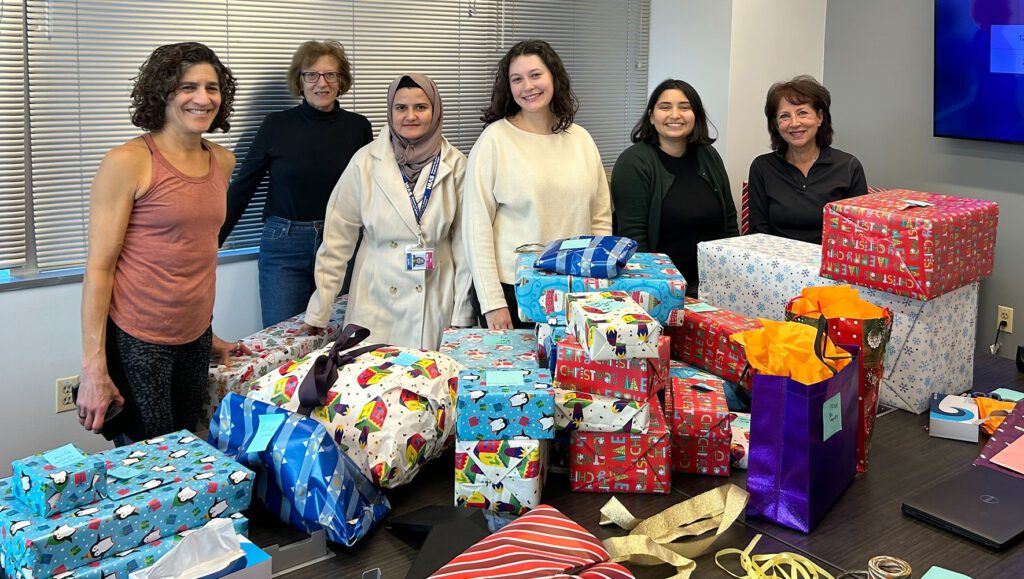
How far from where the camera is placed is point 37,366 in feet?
10.9

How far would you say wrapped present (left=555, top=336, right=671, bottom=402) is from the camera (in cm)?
173

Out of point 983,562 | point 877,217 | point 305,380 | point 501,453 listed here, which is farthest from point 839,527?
point 305,380

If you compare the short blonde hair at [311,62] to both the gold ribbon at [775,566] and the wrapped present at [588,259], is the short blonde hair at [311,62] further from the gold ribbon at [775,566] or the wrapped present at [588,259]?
the gold ribbon at [775,566]

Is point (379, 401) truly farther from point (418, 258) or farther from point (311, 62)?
point (311, 62)

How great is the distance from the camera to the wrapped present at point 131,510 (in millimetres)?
1324

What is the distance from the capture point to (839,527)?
165 centimetres

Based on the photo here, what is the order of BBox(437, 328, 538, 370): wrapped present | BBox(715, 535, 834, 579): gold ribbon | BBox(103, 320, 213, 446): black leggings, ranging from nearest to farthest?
BBox(715, 535, 834, 579): gold ribbon < BBox(437, 328, 538, 370): wrapped present < BBox(103, 320, 213, 446): black leggings

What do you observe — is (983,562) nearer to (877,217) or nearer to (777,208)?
(877,217)

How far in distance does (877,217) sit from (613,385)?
792 millimetres

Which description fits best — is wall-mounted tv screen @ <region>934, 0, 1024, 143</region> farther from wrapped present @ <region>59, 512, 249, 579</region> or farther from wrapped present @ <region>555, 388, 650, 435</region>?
wrapped present @ <region>59, 512, 249, 579</region>

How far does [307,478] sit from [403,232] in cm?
151

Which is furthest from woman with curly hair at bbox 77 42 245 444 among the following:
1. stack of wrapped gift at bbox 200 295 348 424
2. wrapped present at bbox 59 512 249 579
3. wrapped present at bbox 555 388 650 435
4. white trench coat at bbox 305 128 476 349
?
wrapped present at bbox 555 388 650 435

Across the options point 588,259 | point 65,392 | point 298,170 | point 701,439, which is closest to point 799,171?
point 588,259

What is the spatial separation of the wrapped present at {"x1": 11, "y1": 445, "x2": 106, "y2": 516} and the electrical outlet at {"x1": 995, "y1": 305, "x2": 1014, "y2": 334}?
13.0ft
